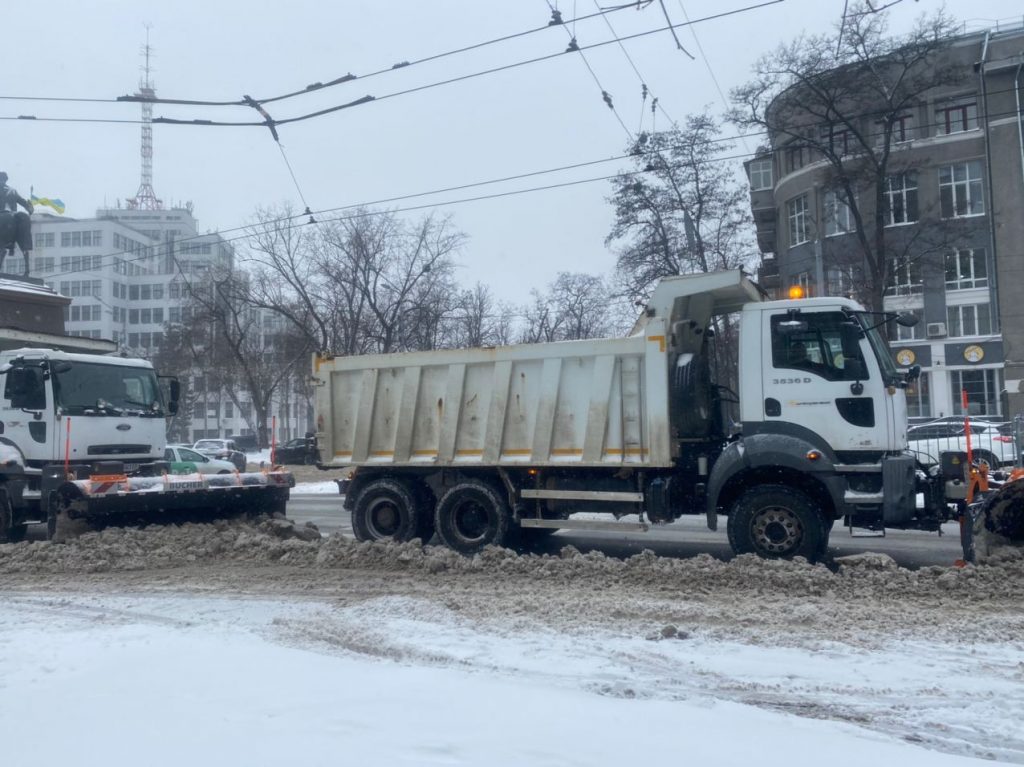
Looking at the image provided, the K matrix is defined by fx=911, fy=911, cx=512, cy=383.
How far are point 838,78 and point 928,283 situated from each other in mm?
14067

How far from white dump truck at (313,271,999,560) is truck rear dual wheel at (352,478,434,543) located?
→ 2cm

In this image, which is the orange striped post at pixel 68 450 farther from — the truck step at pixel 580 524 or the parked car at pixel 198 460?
the parked car at pixel 198 460

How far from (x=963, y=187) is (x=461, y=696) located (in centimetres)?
4282

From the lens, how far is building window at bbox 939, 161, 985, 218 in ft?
133

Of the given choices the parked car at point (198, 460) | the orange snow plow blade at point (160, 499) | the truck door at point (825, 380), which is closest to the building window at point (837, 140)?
the parked car at point (198, 460)

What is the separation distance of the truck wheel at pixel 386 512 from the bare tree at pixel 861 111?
20096 millimetres

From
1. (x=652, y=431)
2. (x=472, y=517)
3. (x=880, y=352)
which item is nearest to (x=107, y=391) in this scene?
(x=472, y=517)

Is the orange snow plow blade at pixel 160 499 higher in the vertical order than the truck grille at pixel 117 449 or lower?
lower

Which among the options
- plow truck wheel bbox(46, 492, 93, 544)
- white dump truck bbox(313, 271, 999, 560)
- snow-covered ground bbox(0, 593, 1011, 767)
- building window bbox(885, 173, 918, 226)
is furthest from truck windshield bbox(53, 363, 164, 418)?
building window bbox(885, 173, 918, 226)

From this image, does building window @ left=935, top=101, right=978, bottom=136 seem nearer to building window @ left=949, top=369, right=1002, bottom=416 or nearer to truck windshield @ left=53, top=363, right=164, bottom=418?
building window @ left=949, top=369, right=1002, bottom=416

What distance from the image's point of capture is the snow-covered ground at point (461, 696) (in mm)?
4336

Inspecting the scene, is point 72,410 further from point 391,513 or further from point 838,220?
point 838,220

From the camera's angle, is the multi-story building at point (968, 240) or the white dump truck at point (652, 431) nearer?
the white dump truck at point (652, 431)

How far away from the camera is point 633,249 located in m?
30.7
